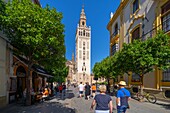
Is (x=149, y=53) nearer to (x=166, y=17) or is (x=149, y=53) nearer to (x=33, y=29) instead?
(x=166, y=17)

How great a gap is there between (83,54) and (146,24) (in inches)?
3628

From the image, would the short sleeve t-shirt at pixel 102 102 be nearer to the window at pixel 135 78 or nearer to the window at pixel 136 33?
the window at pixel 135 78

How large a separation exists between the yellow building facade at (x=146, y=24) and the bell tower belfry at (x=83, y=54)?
80.5 m

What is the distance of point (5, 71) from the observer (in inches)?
533

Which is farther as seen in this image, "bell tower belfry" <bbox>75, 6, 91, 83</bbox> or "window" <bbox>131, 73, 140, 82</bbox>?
"bell tower belfry" <bbox>75, 6, 91, 83</bbox>

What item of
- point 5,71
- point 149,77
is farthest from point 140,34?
point 5,71

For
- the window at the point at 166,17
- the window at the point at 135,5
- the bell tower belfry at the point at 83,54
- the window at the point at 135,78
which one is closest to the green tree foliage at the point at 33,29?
the window at the point at 166,17

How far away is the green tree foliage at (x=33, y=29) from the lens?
1222 centimetres

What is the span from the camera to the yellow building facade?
57.5 ft

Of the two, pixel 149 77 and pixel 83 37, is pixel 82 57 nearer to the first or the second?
pixel 83 37

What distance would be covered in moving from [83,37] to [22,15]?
103 m

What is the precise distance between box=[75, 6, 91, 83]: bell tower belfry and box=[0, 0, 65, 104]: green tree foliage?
98179 millimetres

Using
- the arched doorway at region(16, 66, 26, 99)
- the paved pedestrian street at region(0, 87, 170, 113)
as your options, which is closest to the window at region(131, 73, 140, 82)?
the paved pedestrian street at region(0, 87, 170, 113)

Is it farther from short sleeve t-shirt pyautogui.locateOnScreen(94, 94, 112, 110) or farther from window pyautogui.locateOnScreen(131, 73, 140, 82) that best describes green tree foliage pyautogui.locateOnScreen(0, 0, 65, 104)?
window pyautogui.locateOnScreen(131, 73, 140, 82)
